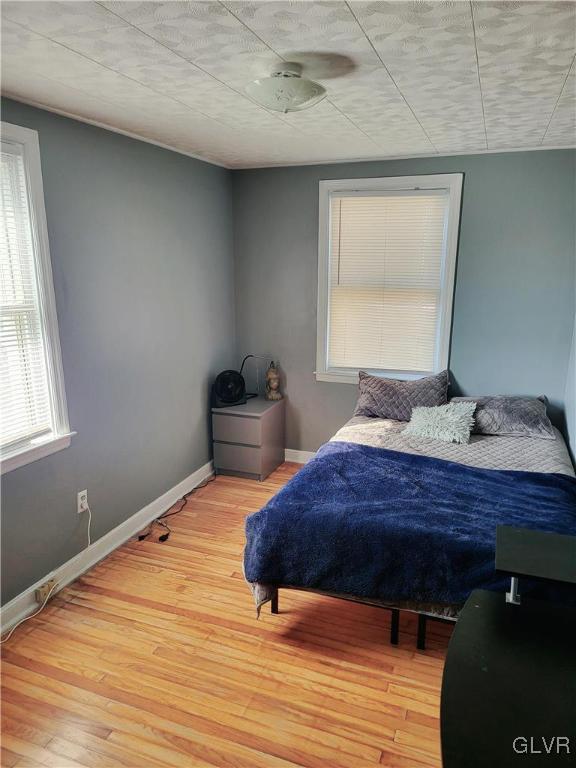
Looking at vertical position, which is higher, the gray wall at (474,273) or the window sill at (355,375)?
the gray wall at (474,273)

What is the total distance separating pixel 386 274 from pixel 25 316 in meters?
2.56

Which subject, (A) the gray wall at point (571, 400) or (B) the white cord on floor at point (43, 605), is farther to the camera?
(A) the gray wall at point (571, 400)

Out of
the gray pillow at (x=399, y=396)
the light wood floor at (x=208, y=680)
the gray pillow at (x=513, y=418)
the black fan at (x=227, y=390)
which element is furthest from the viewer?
the black fan at (x=227, y=390)

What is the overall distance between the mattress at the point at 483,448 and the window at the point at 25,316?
70.4 inches

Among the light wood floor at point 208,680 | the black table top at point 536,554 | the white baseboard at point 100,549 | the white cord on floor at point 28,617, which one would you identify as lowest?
the light wood floor at point 208,680

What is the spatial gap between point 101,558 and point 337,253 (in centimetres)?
273

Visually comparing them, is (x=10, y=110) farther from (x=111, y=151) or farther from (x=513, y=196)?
(x=513, y=196)

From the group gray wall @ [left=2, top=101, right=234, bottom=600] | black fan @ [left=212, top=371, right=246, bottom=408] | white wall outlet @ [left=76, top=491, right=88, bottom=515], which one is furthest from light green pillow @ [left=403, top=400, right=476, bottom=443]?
white wall outlet @ [left=76, top=491, right=88, bottom=515]

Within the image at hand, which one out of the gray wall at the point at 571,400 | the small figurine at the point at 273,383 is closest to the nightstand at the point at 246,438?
the small figurine at the point at 273,383

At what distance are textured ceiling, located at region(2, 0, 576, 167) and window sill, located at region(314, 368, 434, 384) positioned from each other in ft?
5.59

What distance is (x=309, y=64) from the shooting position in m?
1.85

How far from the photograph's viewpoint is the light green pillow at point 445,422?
3.29 metres

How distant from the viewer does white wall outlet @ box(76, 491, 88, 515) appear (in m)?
2.80

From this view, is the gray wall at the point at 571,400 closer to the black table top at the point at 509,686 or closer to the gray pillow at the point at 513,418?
the gray pillow at the point at 513,418
